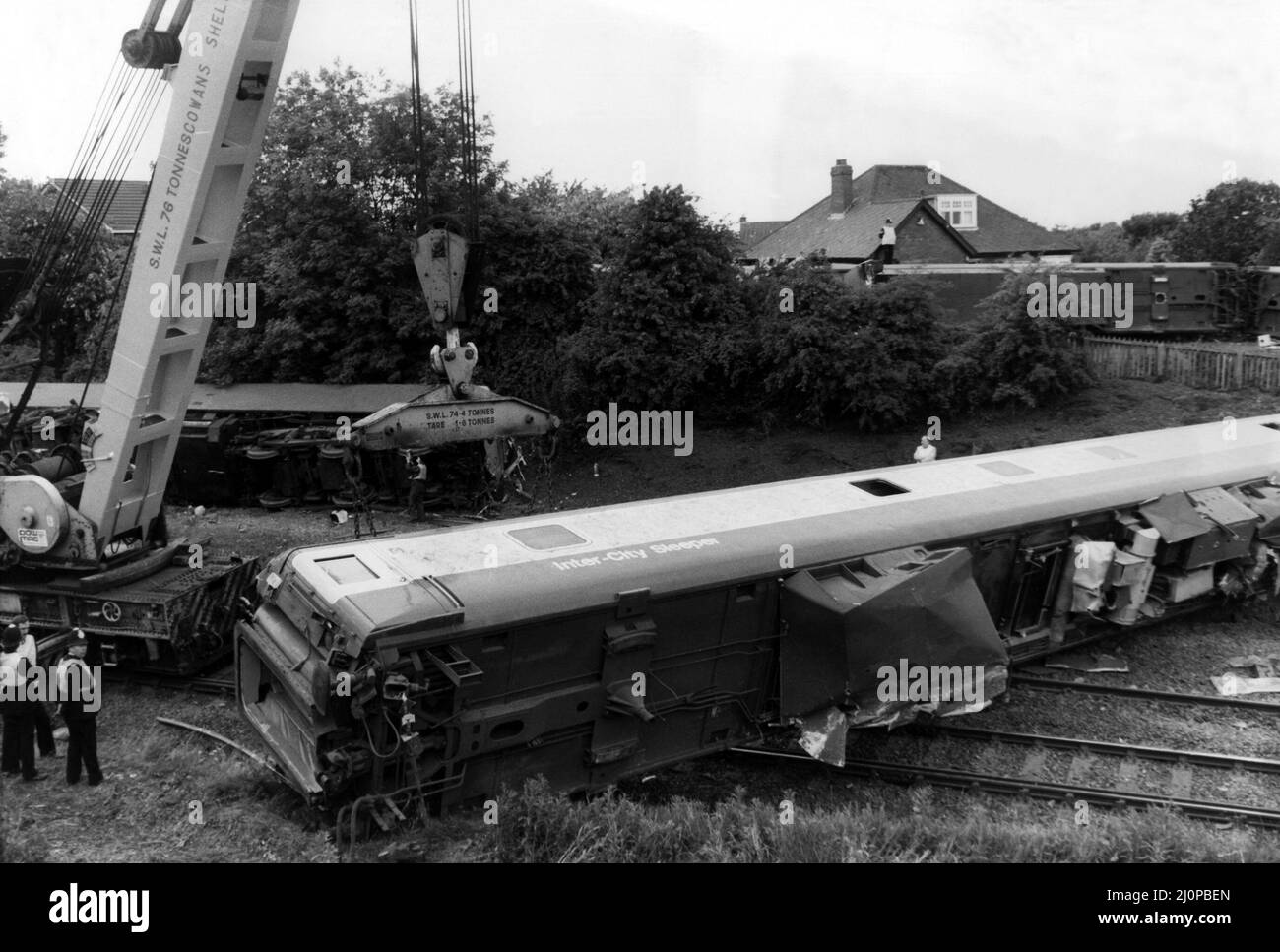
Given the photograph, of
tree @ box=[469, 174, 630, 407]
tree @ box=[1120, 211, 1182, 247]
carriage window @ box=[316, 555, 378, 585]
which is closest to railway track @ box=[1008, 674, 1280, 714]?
carriage window @ box=[316, 555, 378, 585]

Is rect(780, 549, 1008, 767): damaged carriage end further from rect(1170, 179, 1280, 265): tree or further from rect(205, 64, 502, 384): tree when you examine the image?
rect(1170, 179, 1280, 265): tree

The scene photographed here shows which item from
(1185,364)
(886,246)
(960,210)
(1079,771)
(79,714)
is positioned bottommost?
(1079,771)

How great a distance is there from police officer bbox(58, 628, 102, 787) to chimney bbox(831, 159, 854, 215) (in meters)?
27.2

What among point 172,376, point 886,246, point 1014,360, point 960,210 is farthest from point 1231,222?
point 172,376

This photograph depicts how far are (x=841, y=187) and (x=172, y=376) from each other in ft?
80.1

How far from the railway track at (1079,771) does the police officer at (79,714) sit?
5855 millimetres

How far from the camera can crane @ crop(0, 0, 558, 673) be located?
10.5m

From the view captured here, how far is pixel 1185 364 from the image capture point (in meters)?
21.2

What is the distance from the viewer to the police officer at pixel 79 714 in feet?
27.9

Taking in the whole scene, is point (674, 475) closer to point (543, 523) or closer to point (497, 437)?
point (497, 437)

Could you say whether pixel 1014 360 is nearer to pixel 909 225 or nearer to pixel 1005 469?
pixel 909 225

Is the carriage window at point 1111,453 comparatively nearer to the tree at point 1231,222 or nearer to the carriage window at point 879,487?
the carriage window at point 879,487

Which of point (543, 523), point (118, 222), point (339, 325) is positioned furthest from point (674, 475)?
point (118, 222)

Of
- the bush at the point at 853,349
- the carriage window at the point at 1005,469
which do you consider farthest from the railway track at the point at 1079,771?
the bush at the point at 853,349
